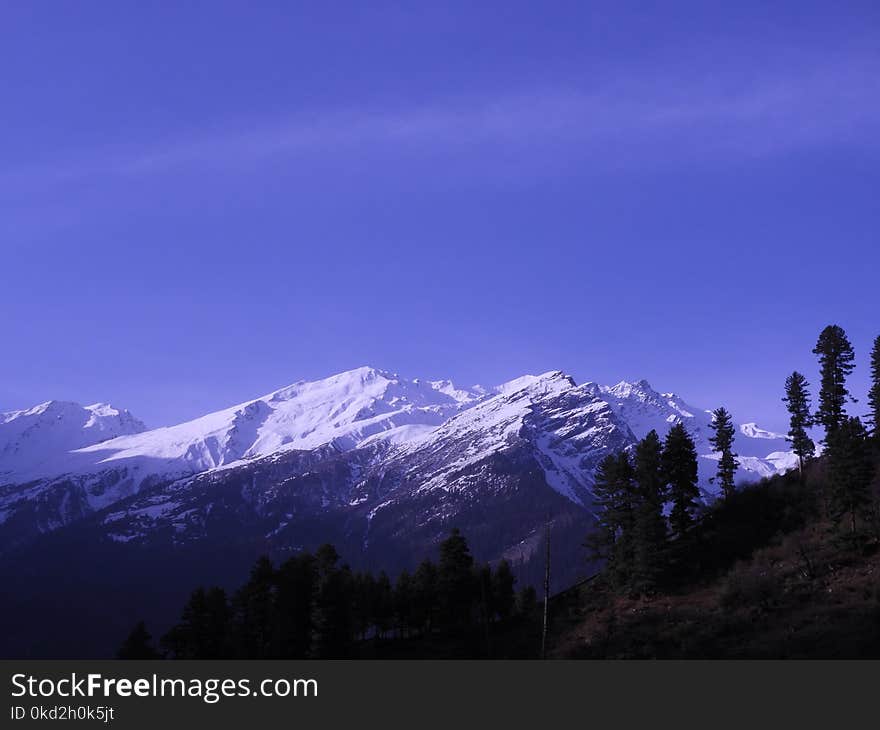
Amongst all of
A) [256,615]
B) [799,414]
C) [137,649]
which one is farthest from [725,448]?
[137,649]

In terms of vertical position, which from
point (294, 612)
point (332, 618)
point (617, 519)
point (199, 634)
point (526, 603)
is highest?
point (617, 519)

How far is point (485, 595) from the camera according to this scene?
92.6 meters

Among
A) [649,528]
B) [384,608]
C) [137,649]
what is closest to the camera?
[649,528]

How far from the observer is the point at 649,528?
7194 centimetres

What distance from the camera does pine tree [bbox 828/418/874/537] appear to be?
2539 inches

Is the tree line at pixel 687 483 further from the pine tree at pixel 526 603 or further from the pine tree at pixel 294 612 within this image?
the pine tree at pixel 294 612

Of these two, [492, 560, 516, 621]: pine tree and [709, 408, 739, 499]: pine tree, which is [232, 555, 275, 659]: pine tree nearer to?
[492, 560, 516, 621]: pine tree

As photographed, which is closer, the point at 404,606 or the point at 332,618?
the point at 332,618

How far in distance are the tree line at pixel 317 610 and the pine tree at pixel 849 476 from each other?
32.4 meters

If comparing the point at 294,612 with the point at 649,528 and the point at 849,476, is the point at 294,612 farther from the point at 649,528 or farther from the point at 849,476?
the point at 849,476

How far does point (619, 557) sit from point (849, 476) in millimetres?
20405

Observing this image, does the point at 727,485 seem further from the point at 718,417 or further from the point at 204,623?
the point at 204,623
